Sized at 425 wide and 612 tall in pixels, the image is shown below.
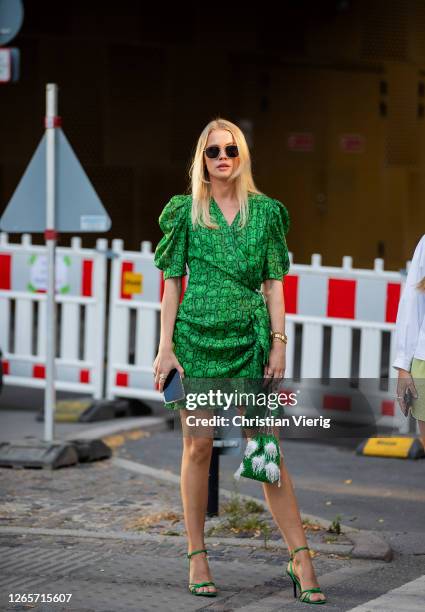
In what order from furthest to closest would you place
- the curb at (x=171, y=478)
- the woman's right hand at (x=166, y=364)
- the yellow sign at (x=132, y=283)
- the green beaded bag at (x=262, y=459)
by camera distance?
1. the yellow sign at (x=132, y=283)
2. the curb at (x=171, y=478)
3. the woman's right hand at (x=166, y=364)
4. the green beaded bag at (x=262, y=459)

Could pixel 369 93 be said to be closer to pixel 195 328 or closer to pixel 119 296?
pixel 119 296

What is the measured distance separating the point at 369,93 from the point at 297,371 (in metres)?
8.85

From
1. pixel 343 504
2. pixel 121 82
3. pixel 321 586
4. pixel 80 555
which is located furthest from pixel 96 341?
pixel 121 82

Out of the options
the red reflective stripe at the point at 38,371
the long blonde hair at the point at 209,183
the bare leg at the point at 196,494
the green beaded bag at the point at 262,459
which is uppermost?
the long blonde hair at the point at 209,183

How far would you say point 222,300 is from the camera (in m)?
5.46

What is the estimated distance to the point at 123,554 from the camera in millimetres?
6316

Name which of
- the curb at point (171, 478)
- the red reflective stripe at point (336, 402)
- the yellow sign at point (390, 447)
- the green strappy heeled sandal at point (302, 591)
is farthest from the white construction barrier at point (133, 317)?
the green strappy heeled sandal at point (302, 591)

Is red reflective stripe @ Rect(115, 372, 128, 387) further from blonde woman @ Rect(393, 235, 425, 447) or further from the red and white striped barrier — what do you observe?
blonde woman @ Rect(393, 235, 425, 447)

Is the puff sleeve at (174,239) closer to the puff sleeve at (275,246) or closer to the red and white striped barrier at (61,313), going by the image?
the puff sleeve at (275,246)

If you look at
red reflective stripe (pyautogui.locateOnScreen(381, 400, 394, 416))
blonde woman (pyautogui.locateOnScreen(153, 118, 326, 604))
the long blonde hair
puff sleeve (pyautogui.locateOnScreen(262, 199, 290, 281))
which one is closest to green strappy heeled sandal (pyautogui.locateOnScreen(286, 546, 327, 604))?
blonde woman (pyautogui.locateOnScreen(153, 118, 326, 604))

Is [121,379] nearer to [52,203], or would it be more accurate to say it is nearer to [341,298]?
[341,298]

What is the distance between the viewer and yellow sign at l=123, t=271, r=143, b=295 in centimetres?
1077

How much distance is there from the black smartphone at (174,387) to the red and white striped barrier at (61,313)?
17.7ft

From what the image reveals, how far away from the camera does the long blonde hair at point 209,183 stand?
552 centimetres
